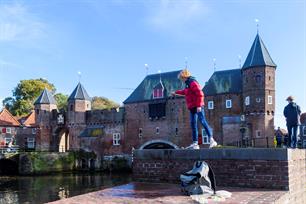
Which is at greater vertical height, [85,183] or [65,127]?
[65,127]

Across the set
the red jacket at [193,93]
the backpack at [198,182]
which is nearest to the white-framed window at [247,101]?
the red jacket at [193,93]

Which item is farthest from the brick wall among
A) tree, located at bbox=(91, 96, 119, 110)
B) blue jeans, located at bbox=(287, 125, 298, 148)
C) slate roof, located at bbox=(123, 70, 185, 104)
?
tree, located at bbox=(91, 96, 119, 110)

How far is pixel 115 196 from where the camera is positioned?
282 inches

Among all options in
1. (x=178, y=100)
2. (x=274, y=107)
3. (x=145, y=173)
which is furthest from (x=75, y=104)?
(x=145, y=173)

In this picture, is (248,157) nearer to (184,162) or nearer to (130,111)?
(184,162)

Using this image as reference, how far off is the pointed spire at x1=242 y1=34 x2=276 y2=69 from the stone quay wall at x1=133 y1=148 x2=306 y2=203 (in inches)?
1032

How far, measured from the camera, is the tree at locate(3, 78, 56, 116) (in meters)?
64.2

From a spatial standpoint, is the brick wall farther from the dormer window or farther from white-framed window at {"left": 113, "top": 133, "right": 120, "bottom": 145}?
white-framed window at {"left": 113, "top": 133, "right": 120, "bottom": 145}

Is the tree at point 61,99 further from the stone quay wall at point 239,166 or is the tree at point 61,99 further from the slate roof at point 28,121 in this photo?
the stone quay wall at point 239,166

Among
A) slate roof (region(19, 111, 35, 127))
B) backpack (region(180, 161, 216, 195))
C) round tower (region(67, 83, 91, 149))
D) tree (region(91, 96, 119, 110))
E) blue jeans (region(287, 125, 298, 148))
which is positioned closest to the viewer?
backpack (region(180, 161, 216, 195))

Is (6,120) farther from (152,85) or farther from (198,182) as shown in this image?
(198,182)

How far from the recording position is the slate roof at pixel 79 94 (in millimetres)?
47306

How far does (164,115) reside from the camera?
1614 inches

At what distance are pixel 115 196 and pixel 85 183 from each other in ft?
89.6
